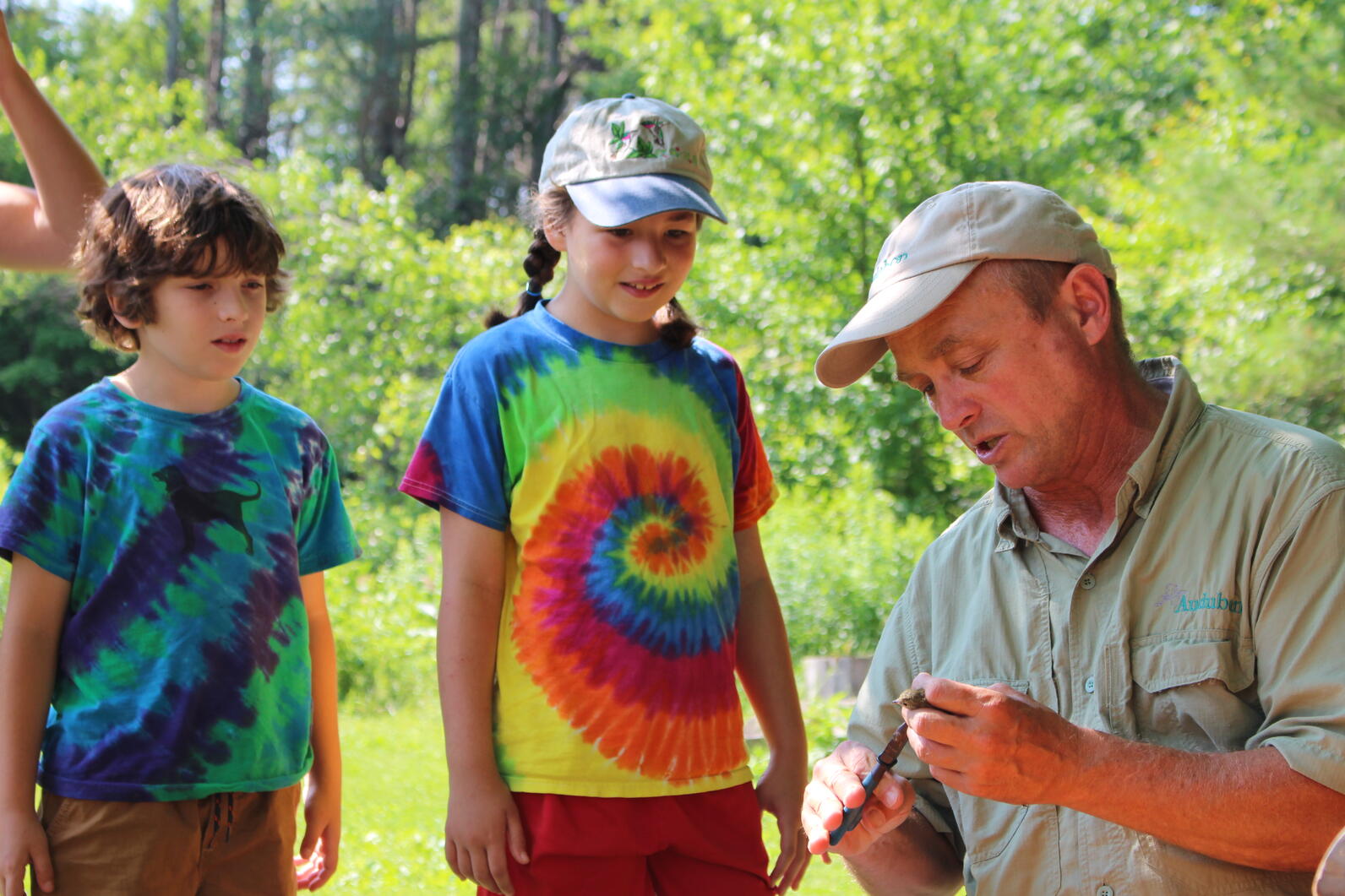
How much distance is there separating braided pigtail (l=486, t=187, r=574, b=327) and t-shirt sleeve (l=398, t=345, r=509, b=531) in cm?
21

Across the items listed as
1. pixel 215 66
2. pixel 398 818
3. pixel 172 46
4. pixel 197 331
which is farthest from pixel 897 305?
pixel 172 46

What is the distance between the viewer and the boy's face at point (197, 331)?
210 centimetres

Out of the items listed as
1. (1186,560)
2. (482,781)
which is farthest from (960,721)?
(482,781)

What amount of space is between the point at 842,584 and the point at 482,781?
5234 millimetres

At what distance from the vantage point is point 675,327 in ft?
7.16

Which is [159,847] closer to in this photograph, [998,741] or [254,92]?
[998,741]

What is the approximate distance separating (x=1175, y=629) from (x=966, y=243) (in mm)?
561

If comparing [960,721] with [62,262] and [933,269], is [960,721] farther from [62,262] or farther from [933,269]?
[62,262]

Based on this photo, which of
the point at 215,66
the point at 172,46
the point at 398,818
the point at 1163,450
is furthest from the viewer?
the point at 215,66

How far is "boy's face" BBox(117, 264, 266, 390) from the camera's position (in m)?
2.10

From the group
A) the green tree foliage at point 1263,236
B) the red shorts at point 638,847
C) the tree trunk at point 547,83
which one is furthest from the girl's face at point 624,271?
the tree trunk at point 547,83

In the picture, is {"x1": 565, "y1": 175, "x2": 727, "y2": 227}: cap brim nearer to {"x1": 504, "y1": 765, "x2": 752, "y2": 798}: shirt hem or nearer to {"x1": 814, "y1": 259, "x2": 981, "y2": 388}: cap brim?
{"x1": 814, "y1": 259, "x2": 981, "y2": 388}: cap brim

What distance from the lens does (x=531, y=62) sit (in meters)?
20.0

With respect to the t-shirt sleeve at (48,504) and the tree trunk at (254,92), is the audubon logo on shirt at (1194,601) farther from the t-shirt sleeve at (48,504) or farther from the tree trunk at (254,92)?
the tree trunk at (254,92)
